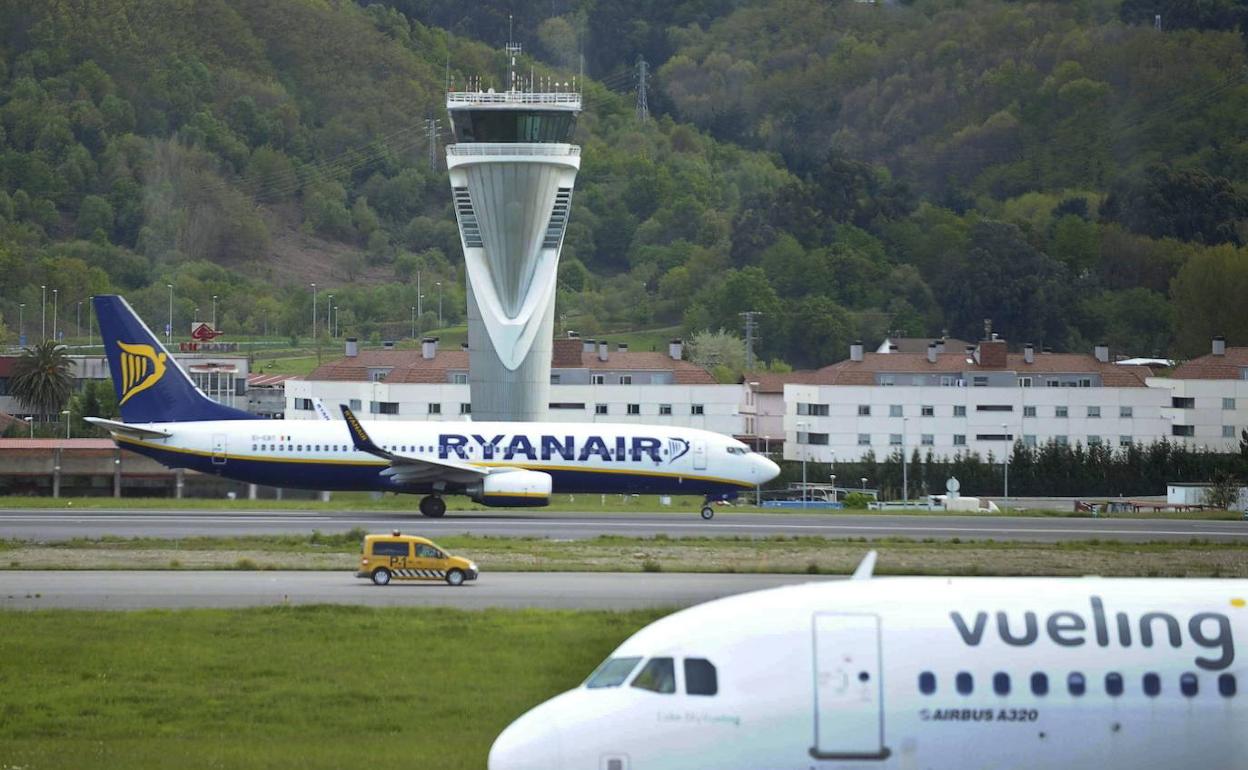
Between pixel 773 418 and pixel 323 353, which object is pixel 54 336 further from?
pixel 773 418

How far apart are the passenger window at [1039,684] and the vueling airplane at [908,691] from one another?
0.04 ft

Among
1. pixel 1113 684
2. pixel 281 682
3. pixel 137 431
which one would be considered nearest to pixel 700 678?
pixel 1113 684

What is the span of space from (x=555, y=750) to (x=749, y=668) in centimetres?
183

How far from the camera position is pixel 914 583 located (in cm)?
1798

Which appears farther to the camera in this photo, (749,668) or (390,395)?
(390,395)

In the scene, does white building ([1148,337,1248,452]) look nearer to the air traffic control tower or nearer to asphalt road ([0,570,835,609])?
the air traffic control tower

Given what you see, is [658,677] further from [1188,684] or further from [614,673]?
[1188,684]

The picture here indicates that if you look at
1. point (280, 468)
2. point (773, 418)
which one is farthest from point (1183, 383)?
point (280, 468)

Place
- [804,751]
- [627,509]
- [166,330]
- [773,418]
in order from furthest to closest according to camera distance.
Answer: [166,330] → [773,418] → [627,509] → [804,751]

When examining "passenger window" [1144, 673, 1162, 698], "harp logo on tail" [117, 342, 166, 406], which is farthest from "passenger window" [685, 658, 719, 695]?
"harp logo on tail" [117, 342, 166, 406]

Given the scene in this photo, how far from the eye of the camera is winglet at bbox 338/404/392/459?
62.7 meters

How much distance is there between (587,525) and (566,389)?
179ft

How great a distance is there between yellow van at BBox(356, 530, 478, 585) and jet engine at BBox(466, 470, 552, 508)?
22.4 m

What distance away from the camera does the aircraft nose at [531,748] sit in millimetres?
16734
